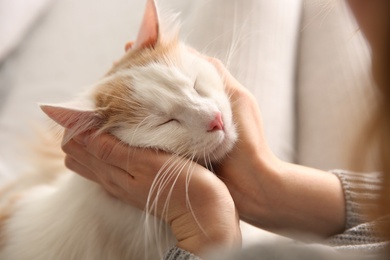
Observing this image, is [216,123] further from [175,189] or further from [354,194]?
[354,194]

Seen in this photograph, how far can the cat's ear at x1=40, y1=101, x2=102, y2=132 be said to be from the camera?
72cm

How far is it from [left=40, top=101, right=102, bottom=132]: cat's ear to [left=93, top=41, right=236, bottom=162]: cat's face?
0.9 inches

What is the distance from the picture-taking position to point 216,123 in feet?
2.44

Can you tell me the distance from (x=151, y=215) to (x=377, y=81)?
50 cm

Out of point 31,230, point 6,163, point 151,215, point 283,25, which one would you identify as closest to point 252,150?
point 151,215

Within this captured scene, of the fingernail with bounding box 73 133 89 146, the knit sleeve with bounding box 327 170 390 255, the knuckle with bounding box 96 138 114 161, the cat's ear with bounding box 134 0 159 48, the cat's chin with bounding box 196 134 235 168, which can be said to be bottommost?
the knit sleeve with bounding box 327 170 390 255

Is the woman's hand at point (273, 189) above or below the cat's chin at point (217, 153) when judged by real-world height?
below

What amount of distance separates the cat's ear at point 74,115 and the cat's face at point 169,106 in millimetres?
24

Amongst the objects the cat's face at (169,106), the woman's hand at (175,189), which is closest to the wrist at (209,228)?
the woman's hand at (175,189)

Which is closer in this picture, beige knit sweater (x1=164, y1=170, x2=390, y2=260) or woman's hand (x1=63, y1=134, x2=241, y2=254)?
beige knit sweater (x1=164, y1=170, x2=390, y2=260)

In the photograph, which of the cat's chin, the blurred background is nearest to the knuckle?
the cat's chin

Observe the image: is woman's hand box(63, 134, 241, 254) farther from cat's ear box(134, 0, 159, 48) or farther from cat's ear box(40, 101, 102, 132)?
cat's ear box(134, 0, 159, 48)

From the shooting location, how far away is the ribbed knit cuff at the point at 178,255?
693 millimetres

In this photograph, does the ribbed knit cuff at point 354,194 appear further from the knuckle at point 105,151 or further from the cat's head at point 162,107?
the knuckle at point 105,151
